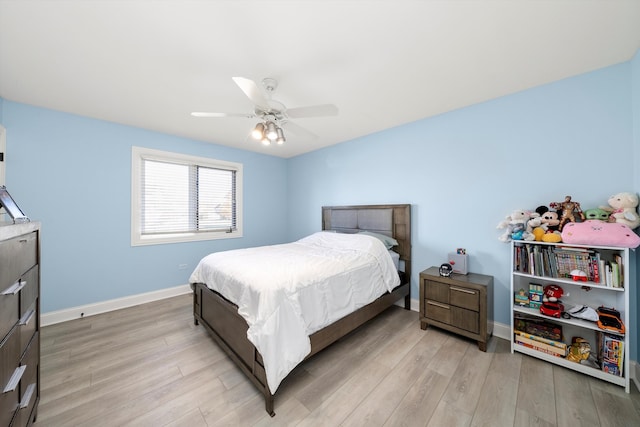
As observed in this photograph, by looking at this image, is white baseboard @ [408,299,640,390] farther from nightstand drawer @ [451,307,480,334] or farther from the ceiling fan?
the ceiling fan

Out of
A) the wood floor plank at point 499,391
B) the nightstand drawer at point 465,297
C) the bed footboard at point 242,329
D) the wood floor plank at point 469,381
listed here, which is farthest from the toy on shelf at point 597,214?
the bed footboard at point 242,329

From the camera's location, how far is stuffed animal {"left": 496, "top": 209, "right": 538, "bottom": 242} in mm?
2063

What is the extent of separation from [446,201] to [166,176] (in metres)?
3.94

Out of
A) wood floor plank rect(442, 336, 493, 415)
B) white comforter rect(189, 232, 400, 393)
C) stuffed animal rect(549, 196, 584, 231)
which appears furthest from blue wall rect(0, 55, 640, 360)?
white comforter rect(189, 232, 400, 393)

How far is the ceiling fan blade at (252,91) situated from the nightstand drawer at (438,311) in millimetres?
2523

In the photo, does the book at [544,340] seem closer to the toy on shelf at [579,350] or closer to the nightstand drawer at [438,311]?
the toy on shelf at [579,350]

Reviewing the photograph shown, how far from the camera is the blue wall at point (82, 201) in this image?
2523 millimetres

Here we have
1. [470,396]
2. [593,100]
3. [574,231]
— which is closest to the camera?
[470,396]

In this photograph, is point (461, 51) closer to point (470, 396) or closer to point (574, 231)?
point (574, 231)

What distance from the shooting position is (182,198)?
12.0 feet

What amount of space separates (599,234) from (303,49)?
2570mm

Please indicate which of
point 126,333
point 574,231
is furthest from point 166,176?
point 574,231

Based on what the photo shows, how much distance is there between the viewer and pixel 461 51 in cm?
170

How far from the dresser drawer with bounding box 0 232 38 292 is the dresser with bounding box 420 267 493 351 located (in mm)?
2890
